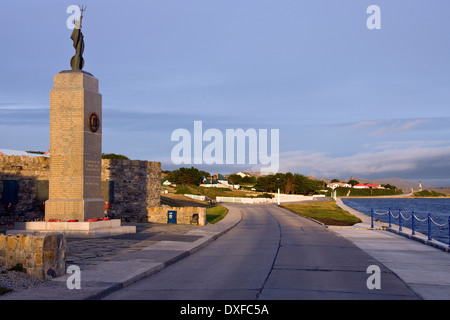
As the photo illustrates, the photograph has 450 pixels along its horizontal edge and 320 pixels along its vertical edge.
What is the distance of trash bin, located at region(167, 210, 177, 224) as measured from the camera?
94.9ft

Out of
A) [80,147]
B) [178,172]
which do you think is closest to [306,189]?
[178,172]

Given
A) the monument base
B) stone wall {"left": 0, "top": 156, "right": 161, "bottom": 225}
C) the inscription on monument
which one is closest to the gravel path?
the monument base

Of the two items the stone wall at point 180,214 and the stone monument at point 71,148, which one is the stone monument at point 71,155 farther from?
the stone wall at point 180,214

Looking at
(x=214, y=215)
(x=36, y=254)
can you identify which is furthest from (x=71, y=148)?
(x=214, y=215)

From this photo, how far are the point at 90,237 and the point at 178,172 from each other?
110869 millimetres

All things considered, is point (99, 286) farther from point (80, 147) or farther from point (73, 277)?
point (80, 147)

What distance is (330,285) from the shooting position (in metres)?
10.0

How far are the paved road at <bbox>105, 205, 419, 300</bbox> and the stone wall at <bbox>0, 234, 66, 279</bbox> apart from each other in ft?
6.50

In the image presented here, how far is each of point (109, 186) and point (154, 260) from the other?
15694mm

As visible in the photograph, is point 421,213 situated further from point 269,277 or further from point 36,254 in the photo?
point 36,254

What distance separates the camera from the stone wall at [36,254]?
1030 cm

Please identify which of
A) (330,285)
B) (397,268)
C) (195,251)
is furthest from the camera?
(195,251)

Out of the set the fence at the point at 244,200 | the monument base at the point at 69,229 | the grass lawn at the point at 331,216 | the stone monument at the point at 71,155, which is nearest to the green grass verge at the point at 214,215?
the grass lawn at the point at 331,216
